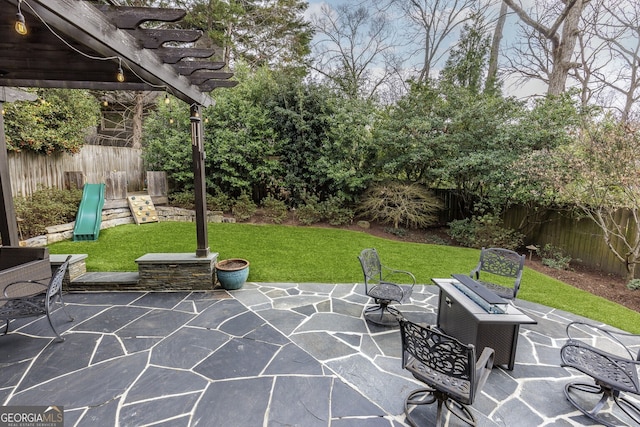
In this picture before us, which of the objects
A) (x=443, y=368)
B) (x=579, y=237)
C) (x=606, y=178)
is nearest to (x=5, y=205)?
(x=443, y=368)

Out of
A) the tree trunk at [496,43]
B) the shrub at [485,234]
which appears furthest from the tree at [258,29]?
the shrub at [485,234]

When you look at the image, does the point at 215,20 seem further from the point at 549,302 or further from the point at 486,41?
the point at 549,302

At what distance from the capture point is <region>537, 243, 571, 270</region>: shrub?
6633mm

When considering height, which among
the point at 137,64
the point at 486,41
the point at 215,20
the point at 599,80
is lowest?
the point at 137,64

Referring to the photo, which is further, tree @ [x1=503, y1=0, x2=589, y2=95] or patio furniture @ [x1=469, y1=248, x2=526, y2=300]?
tree @ [x1=503, y1=0, x2=589, y2=95]

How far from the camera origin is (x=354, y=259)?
648 centimetres

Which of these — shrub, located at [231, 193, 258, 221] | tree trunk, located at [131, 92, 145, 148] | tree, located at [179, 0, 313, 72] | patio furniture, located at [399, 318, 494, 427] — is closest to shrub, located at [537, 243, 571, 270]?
patio furniture, located at [399, 318, 494, 427]

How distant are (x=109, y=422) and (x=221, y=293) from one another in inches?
95.2

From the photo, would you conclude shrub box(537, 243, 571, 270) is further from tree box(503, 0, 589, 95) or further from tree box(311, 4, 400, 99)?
tree box(311, 4, 400, 99)

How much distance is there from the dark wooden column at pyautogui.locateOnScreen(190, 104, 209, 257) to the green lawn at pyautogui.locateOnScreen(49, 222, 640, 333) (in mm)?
1077

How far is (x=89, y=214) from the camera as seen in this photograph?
287 inches

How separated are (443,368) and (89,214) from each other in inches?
331

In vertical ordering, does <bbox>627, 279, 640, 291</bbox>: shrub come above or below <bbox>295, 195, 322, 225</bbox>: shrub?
below

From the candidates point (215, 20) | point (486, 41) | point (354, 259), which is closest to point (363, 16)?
point (486, 41)
